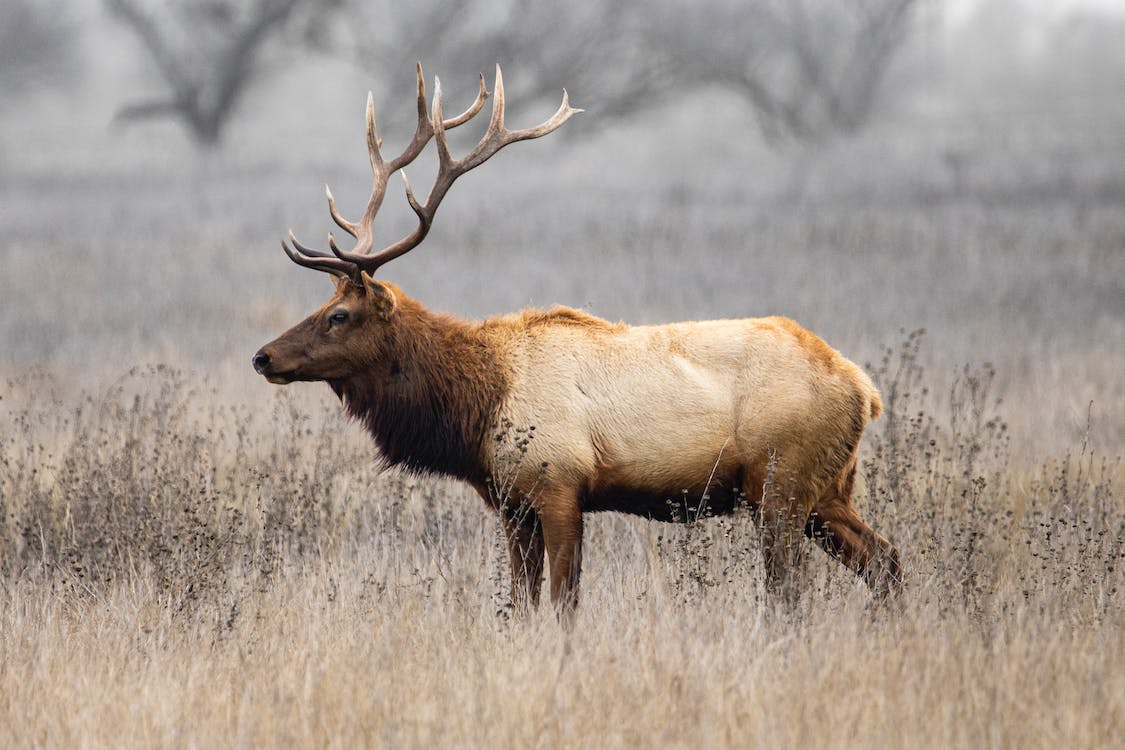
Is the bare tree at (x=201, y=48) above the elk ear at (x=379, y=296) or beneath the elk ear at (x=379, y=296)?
above

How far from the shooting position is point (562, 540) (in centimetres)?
564

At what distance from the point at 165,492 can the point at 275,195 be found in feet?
53.3

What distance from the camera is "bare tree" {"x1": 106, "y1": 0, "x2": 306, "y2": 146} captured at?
35406mm

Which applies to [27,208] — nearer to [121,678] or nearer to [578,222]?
[578,222]

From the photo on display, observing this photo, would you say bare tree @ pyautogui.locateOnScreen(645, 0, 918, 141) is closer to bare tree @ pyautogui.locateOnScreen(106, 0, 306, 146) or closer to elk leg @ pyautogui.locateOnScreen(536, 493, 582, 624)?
bare tree @ pyautogui.locateOnScreen(106, 0, 306, 146)

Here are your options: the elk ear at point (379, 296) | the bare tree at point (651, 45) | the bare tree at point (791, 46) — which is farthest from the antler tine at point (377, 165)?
the bare tree at point (791, 46)

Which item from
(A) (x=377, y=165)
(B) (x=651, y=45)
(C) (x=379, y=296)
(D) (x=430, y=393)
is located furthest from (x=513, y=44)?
(D) (x=430, y=393)

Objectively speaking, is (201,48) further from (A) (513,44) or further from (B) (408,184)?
(B) (408,184)

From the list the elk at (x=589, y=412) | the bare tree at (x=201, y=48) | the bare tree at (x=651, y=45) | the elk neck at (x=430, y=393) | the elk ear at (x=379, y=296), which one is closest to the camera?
the elk at (x=589, y=412)

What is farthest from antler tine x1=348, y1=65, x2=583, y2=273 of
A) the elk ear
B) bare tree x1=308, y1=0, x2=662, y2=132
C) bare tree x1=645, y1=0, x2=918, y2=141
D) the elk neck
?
bare tree x1=645, y1=0, x2=918, y2=141

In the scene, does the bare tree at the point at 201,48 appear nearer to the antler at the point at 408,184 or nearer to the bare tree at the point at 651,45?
the bare tree at the point at 651,45

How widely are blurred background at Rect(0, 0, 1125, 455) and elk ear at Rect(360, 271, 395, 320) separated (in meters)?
3.66

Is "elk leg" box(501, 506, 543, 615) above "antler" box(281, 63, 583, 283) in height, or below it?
below

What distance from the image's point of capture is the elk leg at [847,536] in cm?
A: 588
